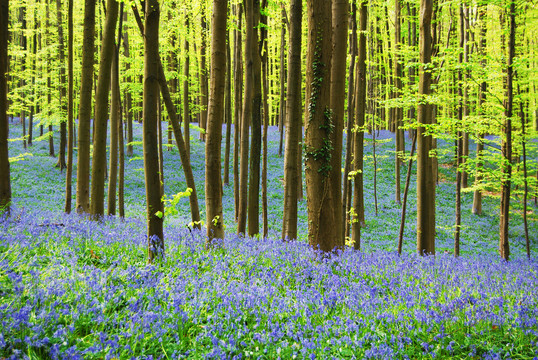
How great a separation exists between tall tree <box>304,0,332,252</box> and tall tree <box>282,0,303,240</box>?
35.2 inches

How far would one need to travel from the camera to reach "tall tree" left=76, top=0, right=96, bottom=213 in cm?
803

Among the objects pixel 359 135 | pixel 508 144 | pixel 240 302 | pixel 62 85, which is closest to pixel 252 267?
pixel 240 302

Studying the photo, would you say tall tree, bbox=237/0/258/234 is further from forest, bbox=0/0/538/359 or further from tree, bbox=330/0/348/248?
tree, bbox=330/0/348/248

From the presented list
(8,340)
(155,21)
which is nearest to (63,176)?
(155,21)

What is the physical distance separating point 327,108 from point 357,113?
5669 millimetres

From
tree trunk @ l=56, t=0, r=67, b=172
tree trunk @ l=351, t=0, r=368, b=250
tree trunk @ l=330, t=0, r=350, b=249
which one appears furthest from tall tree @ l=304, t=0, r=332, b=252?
tree trunk @ l=56, t=0, r=67, b=172

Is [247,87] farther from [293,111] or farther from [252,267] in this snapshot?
[252,267]

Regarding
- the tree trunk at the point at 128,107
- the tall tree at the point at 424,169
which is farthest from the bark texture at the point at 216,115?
the tree trunk at the point at 128,107

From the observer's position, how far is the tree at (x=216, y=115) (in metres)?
5.40

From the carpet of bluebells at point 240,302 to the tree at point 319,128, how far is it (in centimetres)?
60

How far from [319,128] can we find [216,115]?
1815 mm

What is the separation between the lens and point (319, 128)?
562 cm

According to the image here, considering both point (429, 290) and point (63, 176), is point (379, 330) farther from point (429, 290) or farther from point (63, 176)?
point (63, 176)

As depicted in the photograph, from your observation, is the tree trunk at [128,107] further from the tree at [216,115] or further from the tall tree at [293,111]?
the tree at [216,115]
